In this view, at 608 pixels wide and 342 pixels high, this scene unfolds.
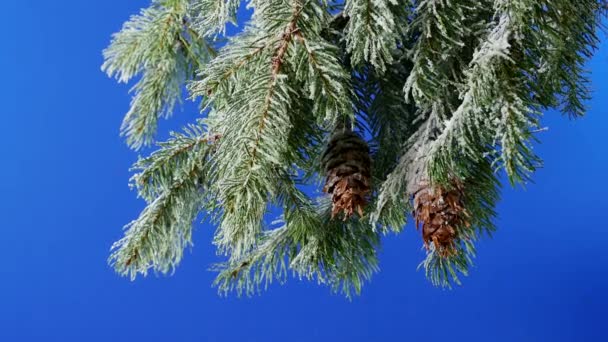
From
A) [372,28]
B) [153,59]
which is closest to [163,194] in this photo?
[153,59]

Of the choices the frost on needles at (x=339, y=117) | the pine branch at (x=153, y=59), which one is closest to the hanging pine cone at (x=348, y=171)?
the frost on needles at (x=339, y=117)

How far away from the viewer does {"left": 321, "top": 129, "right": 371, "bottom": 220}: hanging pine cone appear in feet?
1.16

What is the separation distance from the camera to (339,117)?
37 cm

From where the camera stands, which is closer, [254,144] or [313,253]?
[254,144]

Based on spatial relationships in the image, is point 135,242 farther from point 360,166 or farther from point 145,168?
point 360,166

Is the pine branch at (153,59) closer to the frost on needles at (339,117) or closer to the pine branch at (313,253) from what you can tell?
the frost on needles at (339,117)

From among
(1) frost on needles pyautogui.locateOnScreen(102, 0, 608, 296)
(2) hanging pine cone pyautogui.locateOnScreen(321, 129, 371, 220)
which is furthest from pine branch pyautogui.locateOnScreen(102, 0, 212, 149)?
(2) hanging pine cone pyautogui.locateOnScreen(321, 129, 371, 220)

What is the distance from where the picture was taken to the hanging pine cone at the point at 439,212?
1.04 feet

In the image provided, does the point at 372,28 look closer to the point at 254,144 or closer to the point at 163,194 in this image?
the point at 254,144

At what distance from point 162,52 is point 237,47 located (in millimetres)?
61

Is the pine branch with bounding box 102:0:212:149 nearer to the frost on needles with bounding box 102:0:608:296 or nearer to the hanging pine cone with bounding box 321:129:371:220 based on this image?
the frost on needles with bounding box 102:0:608:296

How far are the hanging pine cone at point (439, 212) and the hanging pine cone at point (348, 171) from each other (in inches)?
1.5

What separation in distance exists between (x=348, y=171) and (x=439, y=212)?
61 millimetres

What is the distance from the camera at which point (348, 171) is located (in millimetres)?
356
